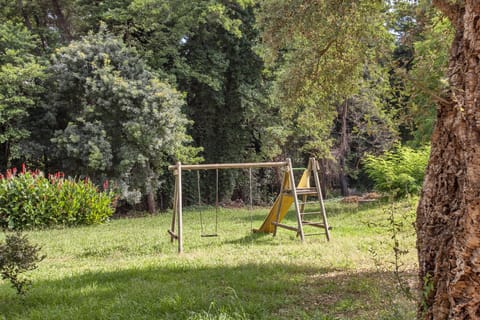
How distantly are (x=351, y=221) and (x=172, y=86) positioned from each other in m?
8.11

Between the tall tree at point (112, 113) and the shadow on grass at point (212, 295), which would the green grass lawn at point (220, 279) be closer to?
the shadow on grass at point (212, 295)

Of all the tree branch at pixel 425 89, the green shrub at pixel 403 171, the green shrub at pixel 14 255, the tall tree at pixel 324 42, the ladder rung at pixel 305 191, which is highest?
the tall tree at pixel 324 42

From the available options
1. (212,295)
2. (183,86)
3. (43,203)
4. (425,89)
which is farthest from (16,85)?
(425,89)

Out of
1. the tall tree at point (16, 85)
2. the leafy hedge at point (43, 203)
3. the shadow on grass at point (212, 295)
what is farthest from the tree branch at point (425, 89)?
the tall tree at point (16, 85)

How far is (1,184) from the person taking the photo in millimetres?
10094

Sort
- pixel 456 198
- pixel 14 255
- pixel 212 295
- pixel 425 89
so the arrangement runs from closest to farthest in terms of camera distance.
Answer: pixel 425 89 → pixel 456 198 → pixel 14 255 → pixel 212 295

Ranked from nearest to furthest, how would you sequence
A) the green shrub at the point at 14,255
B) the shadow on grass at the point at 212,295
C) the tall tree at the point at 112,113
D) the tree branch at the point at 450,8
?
1. the tree branch at the point at 450,8
2. the shadow on grass at the point at 212,295
3. the green shrub at the point at 14,255
4. the tall tree at the point at 112,113

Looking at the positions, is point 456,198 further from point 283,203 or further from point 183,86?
point 183,86

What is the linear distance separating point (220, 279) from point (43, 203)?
7316 mm

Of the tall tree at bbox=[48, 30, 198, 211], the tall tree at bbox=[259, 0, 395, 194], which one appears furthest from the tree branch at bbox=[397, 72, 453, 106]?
the tall tree at bbox=[48, 30, 198, 211]

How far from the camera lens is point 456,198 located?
2.13 meters

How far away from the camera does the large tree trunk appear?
194cm

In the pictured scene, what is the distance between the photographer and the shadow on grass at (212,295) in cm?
333

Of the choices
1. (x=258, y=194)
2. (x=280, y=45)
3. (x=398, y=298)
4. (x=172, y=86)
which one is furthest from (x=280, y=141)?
(x=398, y=298)
